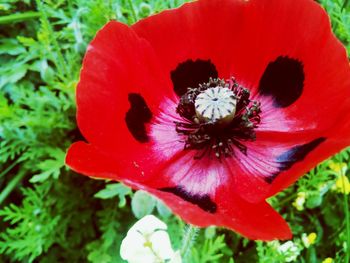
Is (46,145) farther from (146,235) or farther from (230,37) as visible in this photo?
(146,235)

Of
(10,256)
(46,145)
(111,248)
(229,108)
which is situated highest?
(229,108)

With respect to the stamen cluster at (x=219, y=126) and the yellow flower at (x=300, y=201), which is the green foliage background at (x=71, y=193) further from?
the stamen cluster at (x=219, y=126)

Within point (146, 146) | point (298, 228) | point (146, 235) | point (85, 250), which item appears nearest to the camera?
point (146, 235)

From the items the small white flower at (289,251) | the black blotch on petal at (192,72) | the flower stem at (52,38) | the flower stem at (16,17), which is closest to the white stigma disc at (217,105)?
the black blotch on petal at (192,72)

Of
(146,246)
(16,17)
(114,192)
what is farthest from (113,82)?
(16,17)

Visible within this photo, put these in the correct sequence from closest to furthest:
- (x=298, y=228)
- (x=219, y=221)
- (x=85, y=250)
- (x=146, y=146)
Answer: (x=219, y=221), (x=146, y=146), (x=298, y=228), (x=85, y=250)

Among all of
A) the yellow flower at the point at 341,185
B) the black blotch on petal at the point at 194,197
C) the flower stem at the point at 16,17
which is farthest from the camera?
the flower stem at the point at 16,17

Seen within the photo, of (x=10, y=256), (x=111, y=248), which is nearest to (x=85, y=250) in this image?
(x=111, y=248)
